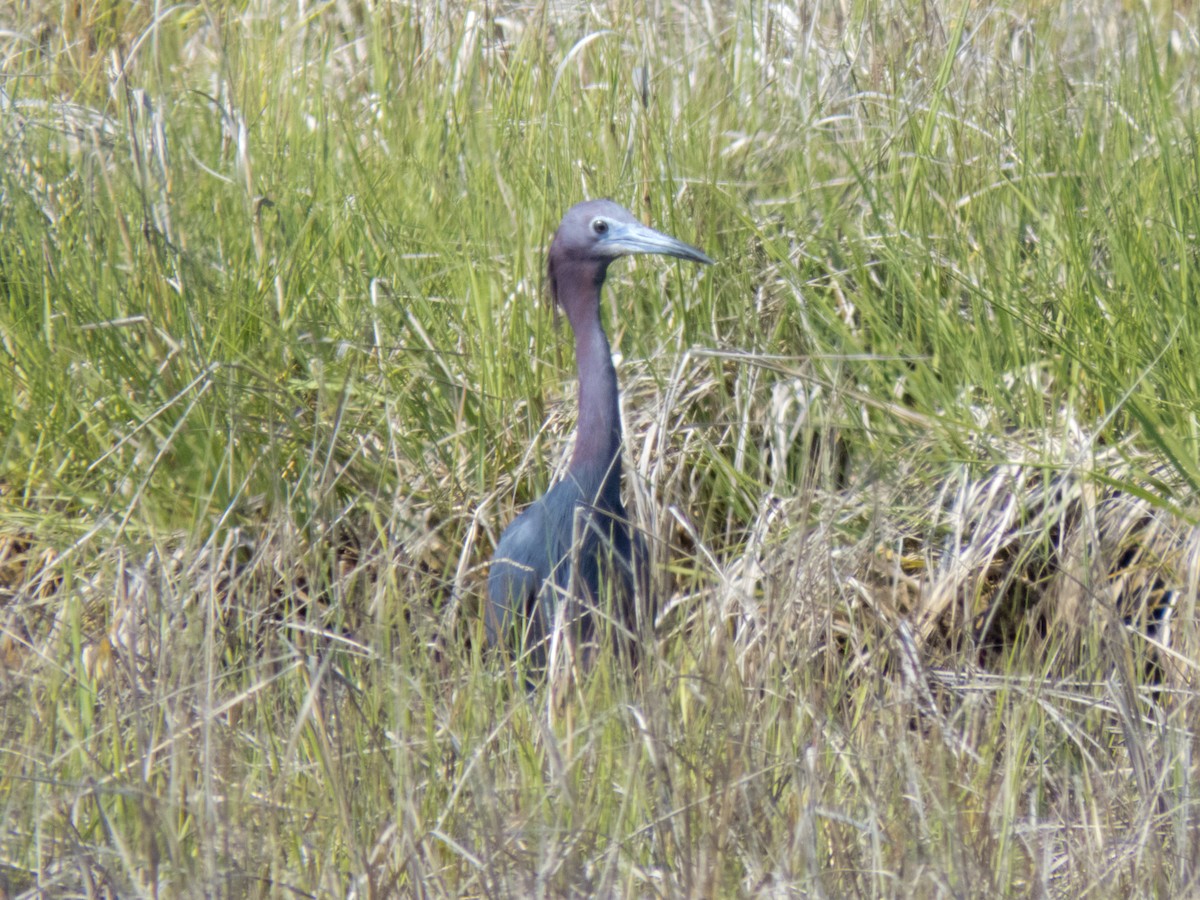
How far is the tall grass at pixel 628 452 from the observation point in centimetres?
186

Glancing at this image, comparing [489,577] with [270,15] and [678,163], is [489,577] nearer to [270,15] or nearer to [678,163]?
[678,163]

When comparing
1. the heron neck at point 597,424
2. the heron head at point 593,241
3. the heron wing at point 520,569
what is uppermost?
the heron head at point 593,241

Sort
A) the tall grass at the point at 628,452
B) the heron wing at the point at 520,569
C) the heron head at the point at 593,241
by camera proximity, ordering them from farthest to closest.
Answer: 1. the heron head at the point at 593,241
2. the heron wing at the point at 520,569
3. the tall grass at the point at 628,452

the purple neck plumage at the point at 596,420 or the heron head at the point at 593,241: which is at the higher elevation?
the heron head at the point at 593,241

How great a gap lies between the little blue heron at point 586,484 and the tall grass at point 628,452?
0.09 m

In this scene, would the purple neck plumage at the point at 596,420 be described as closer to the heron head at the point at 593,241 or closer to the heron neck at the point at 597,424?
the heron neck at the point at 597,424

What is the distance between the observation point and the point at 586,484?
273 cm

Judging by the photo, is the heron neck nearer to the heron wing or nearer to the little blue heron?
the little blue heron

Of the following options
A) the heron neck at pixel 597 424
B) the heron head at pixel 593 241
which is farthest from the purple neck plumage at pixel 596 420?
the heron head at pixel 593 241

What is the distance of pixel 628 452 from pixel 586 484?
0.39 ft

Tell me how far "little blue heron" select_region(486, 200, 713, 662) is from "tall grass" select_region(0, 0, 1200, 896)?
9 centimetres

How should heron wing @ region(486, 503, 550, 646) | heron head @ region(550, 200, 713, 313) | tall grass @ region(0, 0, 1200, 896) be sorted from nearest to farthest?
tall grass @ region(0, 0, 1200, 896) → heron wing @ region(486, 503, 550, 646) → heron head @ region(550, 200, 713, 313)

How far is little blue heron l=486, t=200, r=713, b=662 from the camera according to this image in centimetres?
266

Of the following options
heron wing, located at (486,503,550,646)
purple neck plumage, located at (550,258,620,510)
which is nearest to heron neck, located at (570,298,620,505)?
purple neck plumage, located at (550,258,620,510)
